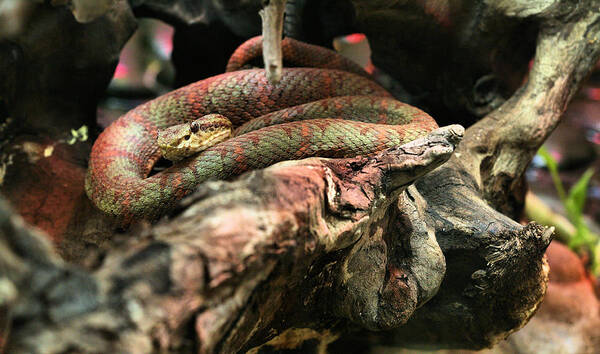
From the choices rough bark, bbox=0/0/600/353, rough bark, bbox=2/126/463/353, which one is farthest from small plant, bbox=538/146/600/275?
rough bark, bbox=2/126/463/353

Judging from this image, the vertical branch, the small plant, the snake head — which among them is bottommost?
the small plant

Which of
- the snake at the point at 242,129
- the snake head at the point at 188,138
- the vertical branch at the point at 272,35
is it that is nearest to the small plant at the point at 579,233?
the snake at the point at 242,129

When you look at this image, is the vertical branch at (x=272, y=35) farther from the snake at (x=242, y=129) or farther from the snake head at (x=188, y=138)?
the snake head at (x=188, y=138)

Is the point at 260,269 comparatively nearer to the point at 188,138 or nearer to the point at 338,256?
the point at 338,256

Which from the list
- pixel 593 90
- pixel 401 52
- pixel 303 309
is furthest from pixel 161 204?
pixel 593 90

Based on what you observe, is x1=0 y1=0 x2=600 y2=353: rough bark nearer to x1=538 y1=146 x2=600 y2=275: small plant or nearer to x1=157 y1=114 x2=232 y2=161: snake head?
x1=157 y1=114 x2=232 y2=161: snake head

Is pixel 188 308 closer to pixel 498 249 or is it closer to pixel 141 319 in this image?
pixel 141 319
